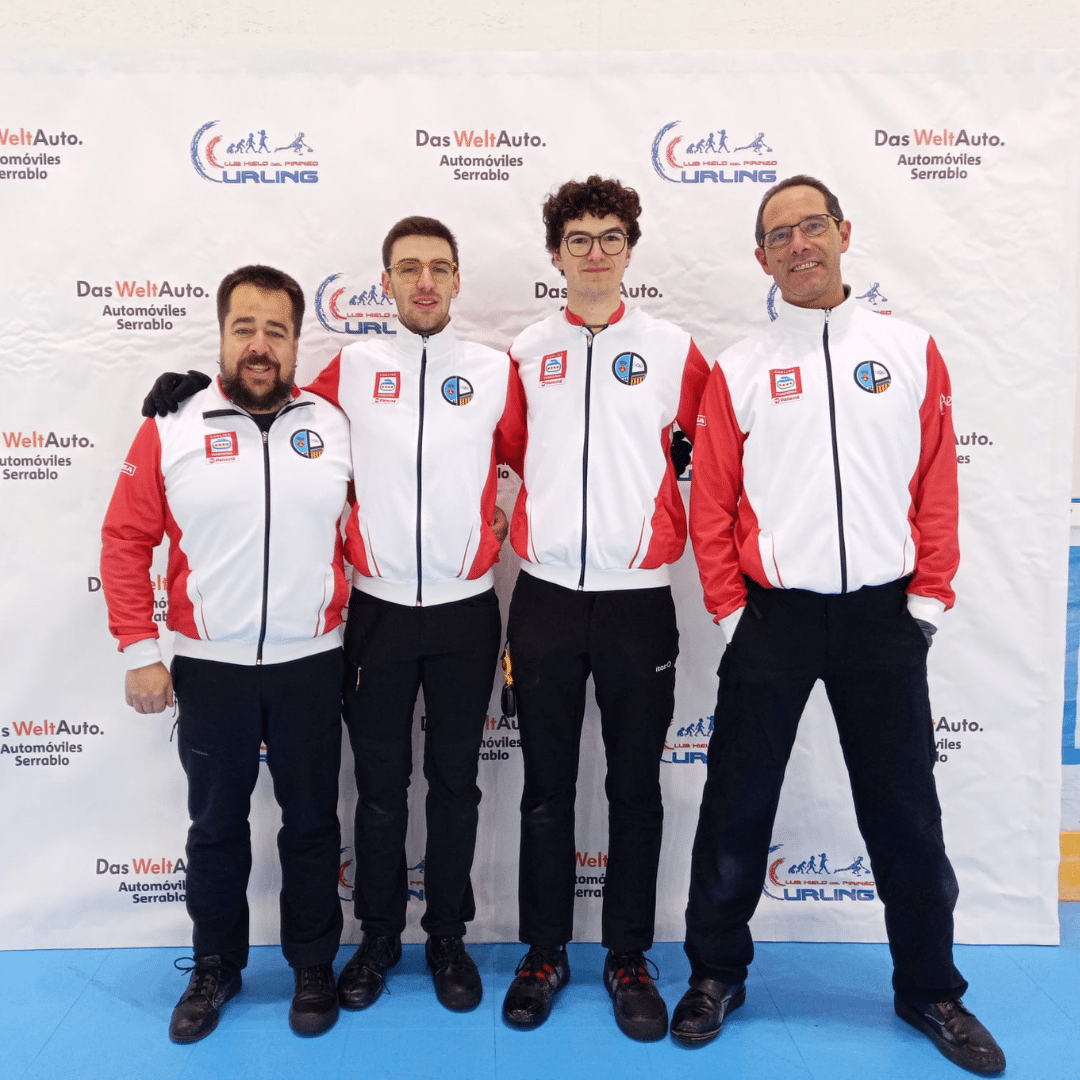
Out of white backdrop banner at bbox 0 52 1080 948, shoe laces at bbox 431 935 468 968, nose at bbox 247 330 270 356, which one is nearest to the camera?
nose at bbox 247 330 270 356

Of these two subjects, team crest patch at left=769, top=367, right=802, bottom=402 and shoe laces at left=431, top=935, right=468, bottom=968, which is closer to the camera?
team crest patch at left=769, top=367, right=802, bottom=402

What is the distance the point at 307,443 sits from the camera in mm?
2174

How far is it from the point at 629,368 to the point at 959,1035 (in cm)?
184

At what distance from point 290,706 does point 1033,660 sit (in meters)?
2.21

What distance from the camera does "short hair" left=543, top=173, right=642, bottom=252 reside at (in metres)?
2.19

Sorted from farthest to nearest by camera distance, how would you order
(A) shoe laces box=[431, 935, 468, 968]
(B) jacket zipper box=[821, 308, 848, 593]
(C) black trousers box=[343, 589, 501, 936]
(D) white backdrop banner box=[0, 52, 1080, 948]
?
1. (D) white backdrop banner box=[0, 52, 1080, 948]
2. (A) shoe laces box=[431, 935, 468, 968]
3. (C) black trousers box=[343, 589, 501, 936]
4. (B) jacket zipper box=[821, 308, 848, 593]

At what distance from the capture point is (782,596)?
2.08 meters

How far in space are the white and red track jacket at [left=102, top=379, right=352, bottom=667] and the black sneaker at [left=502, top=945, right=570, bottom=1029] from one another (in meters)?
1.04

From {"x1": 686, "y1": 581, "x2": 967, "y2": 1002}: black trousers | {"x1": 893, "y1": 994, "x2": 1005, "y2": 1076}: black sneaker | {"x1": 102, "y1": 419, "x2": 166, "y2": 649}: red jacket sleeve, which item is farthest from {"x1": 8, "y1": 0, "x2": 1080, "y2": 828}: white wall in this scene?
{"x1": 893, "y1": 994, "x2": 1005, "y2": 1076}: black sneaker

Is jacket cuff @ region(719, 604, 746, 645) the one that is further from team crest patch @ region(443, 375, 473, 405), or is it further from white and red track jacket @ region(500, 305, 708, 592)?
team crest patch @ region(443, 375, 473, 405)

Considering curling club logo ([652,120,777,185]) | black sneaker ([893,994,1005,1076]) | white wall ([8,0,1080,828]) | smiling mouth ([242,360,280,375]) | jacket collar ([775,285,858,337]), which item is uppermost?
white wall ([8,0,1080,828])

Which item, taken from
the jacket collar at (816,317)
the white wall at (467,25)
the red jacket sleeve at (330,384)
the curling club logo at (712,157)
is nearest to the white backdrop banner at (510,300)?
the curling club logo at (712,157)

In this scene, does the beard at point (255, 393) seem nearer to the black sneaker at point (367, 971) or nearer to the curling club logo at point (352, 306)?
the curling club logo at point (352, 306)

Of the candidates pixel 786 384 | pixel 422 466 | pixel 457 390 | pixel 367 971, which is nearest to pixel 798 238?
pixel 786 384
